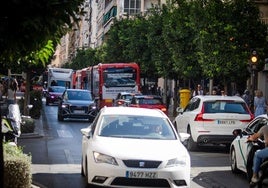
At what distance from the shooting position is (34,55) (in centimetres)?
912

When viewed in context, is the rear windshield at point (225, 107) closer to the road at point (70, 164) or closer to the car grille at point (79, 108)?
the road at point (70, 164)

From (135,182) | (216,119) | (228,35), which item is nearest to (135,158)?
(135,182)

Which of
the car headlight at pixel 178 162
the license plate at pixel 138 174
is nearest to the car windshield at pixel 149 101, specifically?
the car headlight at pixel 178 162

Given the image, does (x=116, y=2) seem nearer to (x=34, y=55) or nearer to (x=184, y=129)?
(x=184, y=129)

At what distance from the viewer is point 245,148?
12703mm

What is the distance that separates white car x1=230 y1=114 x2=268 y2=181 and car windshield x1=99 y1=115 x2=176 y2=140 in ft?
4.90

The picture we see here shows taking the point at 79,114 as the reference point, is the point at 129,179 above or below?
above

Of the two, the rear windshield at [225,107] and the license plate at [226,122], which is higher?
→ the rear windshield at [225,107]

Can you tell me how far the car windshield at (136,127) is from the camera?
1115 cm

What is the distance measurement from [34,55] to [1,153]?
2.86m

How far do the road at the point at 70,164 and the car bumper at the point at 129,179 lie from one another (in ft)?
4.79

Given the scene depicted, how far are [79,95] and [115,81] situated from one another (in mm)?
6996

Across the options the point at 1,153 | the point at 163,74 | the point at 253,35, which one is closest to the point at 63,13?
the point at 1,153

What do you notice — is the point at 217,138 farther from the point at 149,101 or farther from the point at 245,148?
the point at 149,101
